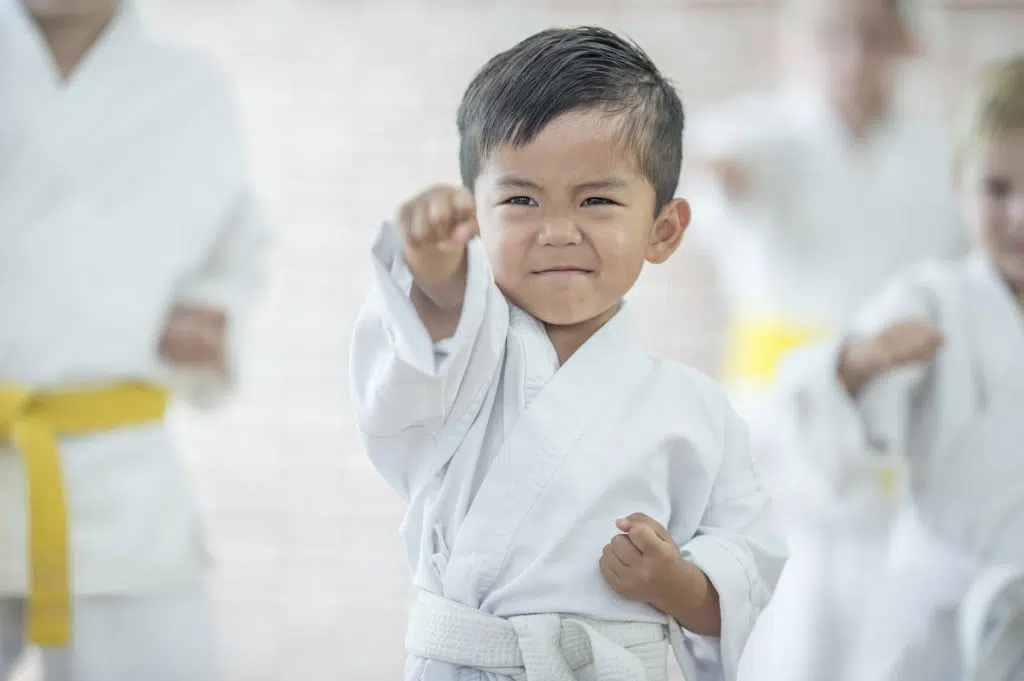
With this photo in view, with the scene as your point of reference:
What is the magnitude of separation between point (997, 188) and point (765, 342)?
0.58 metres

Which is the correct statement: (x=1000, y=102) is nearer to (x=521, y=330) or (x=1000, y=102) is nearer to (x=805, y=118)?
(x=521, y=330)

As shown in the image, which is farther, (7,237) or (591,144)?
(7,237)

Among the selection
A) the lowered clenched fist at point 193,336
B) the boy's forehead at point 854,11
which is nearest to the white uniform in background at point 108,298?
the lowered clenched fist at point 193,336

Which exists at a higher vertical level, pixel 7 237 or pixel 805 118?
pixel 805 118

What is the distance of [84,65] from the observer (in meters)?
0.96

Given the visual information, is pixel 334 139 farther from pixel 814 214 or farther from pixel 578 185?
pixel 578 185

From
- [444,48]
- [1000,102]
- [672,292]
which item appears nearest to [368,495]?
[672,292]

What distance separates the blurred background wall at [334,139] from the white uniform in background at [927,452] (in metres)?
0.75

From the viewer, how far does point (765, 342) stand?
Result: 1.43 meters

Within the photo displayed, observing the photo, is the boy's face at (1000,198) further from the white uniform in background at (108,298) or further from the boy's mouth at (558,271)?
the white uniform in background at (108,298)

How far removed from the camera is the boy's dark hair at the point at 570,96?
1.67 ft

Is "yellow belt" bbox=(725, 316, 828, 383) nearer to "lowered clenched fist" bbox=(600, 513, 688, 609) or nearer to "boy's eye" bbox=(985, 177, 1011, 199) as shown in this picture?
"boy's eye" bbox=(985, 177, 1011, 199)

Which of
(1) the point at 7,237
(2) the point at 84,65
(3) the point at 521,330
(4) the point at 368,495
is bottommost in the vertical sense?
(4) the point at 368,495

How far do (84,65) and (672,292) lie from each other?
3.39ft
